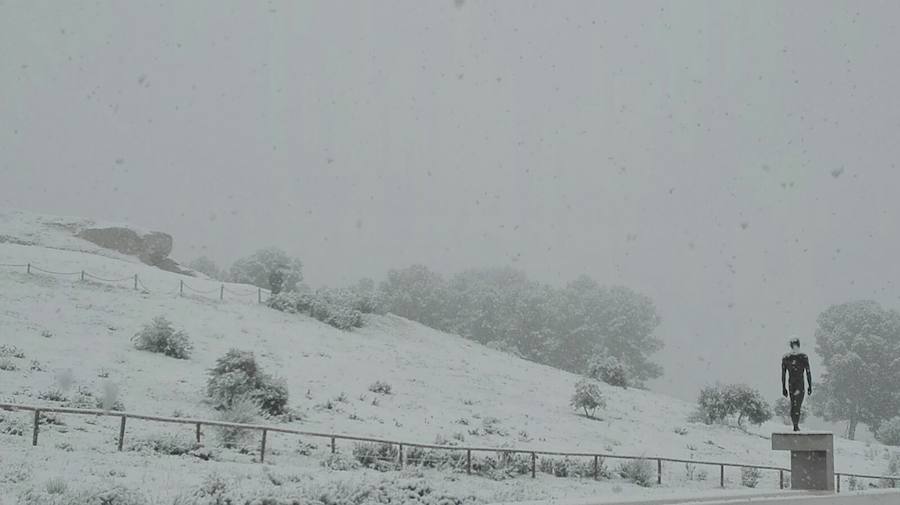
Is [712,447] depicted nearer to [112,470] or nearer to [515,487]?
[515,487]

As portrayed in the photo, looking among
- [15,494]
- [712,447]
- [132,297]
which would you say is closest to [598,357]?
[712,447]

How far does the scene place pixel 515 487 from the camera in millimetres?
19375

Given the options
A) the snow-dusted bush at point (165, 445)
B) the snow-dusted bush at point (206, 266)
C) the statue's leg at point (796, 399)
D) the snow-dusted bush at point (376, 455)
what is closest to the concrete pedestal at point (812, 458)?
the statue's leg at point (796, 399)

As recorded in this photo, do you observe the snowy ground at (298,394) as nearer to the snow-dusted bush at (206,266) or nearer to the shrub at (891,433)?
the shrub at (891,433)

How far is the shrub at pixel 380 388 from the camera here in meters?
35.4

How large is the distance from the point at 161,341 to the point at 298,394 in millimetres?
7026

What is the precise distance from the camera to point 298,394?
31.6m

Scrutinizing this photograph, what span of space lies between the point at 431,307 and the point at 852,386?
158ft

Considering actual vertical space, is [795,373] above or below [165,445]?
above

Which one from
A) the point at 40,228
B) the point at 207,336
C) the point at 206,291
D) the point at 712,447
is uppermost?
the point at 40,228

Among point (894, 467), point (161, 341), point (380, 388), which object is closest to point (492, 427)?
point (380, 388)

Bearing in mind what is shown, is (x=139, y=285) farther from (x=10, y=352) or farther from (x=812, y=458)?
(x=812, y=458)

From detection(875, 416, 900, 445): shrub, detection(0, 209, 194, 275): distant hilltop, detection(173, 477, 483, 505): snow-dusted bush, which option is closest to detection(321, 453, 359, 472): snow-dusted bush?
detection(173, 477, 483, 505): snow-dusted bush

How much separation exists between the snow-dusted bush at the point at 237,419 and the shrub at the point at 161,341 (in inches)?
313
